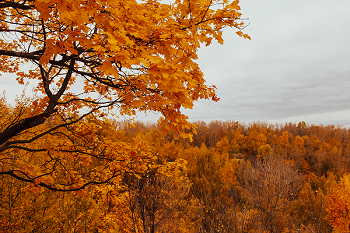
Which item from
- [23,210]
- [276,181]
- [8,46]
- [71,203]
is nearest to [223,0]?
[8,46]

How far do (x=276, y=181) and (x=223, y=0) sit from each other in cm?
1422

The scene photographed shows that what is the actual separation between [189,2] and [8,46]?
5300mm

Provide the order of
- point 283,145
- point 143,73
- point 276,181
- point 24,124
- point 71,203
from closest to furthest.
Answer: point 143,73, point 24,124, point 71,203, point 276,181, point 283,145

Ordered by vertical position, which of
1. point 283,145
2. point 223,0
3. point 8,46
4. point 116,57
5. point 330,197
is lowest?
point 330,197

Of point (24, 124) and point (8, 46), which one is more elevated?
point (8, 46)

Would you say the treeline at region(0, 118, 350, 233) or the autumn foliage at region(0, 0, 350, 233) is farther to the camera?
the treeline at region(0, 118, 350, 233)

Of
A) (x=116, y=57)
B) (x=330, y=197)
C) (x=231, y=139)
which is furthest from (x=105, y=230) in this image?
(x=231, y=139)

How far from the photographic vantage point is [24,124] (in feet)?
11.3

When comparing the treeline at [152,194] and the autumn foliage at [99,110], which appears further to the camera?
the treeline at [152,194]

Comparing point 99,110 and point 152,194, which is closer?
point 99,110

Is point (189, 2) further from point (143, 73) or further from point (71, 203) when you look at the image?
point (71, 203)

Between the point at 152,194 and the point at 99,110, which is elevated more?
the point at 99,110

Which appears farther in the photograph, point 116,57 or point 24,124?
point 24,124

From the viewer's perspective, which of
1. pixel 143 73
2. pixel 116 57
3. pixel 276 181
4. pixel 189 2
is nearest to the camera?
pixel 116 57
